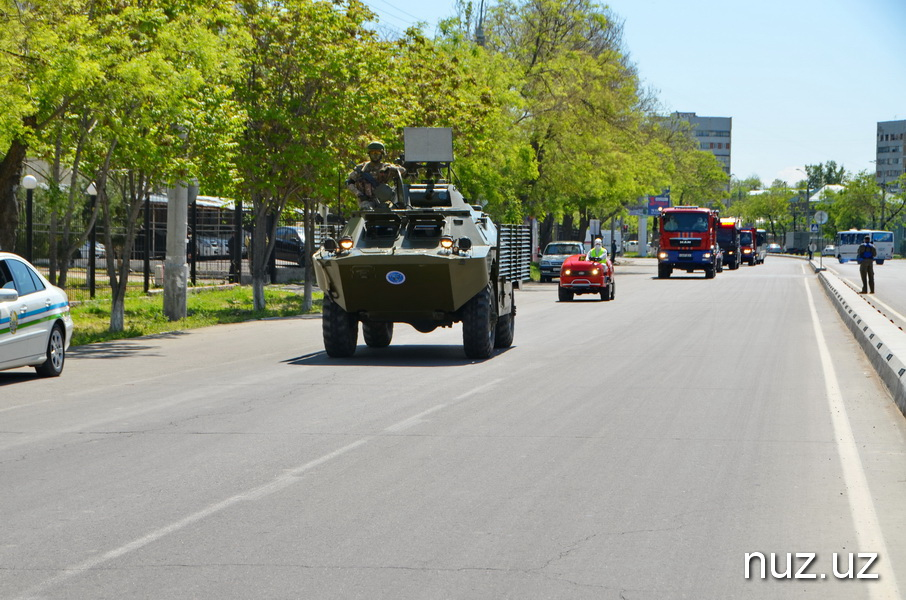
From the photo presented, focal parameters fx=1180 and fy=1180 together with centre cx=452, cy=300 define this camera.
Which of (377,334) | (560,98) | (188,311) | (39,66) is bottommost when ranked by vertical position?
(188,311)

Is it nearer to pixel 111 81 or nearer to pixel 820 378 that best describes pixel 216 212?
pixel 111 81

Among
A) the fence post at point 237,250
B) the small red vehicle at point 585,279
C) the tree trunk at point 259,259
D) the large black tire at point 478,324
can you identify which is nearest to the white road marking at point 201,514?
the large black tire at point 478,324

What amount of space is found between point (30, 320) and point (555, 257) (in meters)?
37.6

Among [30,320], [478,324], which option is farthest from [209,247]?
[30,320]

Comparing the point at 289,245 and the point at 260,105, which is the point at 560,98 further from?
the point at 260,105

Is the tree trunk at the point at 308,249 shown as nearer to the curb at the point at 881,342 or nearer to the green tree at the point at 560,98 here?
the curb at the point at 881,342

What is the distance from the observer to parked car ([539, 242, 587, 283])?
49.7 metres

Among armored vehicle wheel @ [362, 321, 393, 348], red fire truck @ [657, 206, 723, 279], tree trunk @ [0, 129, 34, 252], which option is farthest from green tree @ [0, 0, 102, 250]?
red fire truck @ [657, 206, 723, 279]

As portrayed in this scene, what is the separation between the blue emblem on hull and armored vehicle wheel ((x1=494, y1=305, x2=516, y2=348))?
2.30 metres

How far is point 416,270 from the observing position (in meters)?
15.8

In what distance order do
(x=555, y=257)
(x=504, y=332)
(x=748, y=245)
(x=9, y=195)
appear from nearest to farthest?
(x=504, y=332) < (x=9, y=195) < (x=555, y=257) < (x=748, y=245)

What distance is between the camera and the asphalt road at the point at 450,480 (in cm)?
557

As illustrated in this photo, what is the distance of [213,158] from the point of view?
21859 millimetres

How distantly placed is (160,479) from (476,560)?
2.87 m
